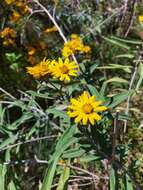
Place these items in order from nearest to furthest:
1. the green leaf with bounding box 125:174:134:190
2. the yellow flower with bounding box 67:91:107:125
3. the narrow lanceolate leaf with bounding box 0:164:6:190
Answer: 1. the yellow flower with bounding box 67:91:107:125
2. the green leaf with bounding box 125:174:134:190
3. the narrow lanceolate leaf with bounding box 0:164:6:190

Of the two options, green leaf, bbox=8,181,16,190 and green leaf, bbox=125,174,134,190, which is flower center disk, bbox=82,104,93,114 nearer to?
green leaf, bbox=125,174,134,190

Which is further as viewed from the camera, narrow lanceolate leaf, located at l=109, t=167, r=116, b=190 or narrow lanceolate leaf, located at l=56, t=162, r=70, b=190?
narrow lanceolate leaf, located at l=56, t=162, r=70, b=190

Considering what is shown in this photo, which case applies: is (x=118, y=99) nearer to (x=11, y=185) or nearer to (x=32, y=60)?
(x=11, y=185)

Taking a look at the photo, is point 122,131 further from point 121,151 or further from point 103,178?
point 121,151

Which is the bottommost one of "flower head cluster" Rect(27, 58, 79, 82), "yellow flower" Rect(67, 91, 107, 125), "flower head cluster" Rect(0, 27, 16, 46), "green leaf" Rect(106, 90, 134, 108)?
"yellow flower" Rect(67, 91, 107, 125)

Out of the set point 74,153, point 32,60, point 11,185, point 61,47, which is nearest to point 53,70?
point 74,153

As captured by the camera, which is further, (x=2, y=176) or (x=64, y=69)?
(x=2, y=176)

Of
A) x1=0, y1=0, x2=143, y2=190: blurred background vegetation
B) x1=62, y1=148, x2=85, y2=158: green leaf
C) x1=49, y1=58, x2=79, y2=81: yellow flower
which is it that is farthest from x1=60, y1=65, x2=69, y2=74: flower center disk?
x1=0, y1=0, x2=143, y2=190: blurred background vegetation
